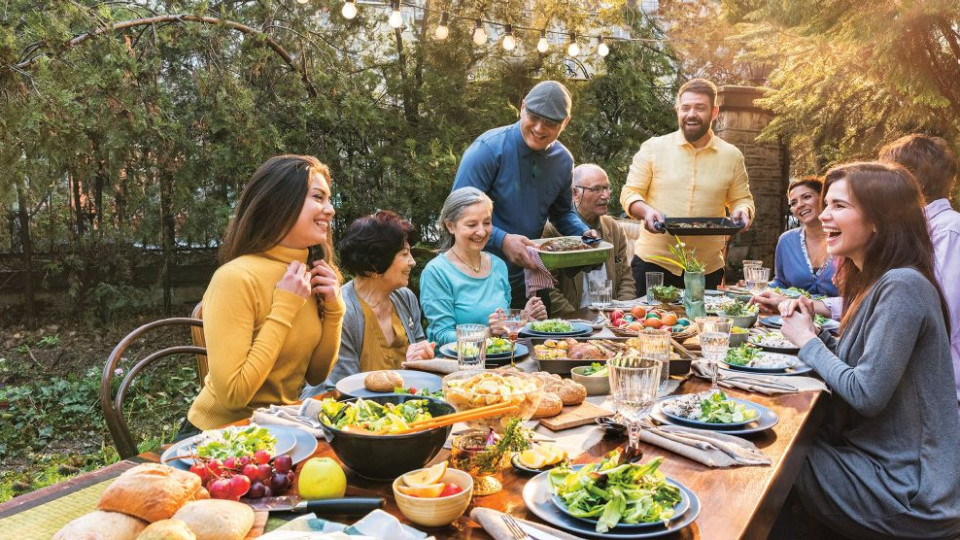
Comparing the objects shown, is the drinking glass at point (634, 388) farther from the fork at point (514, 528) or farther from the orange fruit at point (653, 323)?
the orange fruit at point (653, 323)

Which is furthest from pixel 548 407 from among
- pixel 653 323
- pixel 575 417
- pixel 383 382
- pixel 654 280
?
pixel 654 280

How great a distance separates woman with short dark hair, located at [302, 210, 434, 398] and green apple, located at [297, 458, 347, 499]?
1.42 m

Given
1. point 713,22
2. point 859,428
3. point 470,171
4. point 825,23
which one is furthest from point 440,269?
point 713,22

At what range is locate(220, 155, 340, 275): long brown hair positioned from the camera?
2225mm

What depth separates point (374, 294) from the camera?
2967 millimetres

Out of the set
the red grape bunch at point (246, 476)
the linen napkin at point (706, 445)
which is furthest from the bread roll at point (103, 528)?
the linen napkin at point (706, 445)

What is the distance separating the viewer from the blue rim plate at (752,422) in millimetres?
1771

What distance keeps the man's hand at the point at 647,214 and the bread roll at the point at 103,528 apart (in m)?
3.36

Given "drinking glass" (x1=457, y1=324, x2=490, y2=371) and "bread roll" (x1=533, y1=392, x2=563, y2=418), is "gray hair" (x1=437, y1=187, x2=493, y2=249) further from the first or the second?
"bread roll" (x1=533, y1=392, x2=563, y2=418)

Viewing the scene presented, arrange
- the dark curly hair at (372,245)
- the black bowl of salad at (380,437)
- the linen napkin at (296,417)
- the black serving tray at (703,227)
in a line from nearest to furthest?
1. the black bowl of salad at (380,437)
2. the linen napkin at (296,417)
3. the dark curly hair at (372,245)
4. the black serving tray at (703,227)

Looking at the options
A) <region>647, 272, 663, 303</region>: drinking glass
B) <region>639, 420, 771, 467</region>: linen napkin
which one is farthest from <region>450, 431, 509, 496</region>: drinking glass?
<region>647, 272, 663, 303</region>: drinking glass

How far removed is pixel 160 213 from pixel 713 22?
699cm

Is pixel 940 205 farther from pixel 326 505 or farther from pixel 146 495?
pixel 146 495

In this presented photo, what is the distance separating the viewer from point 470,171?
3951 millimetres
